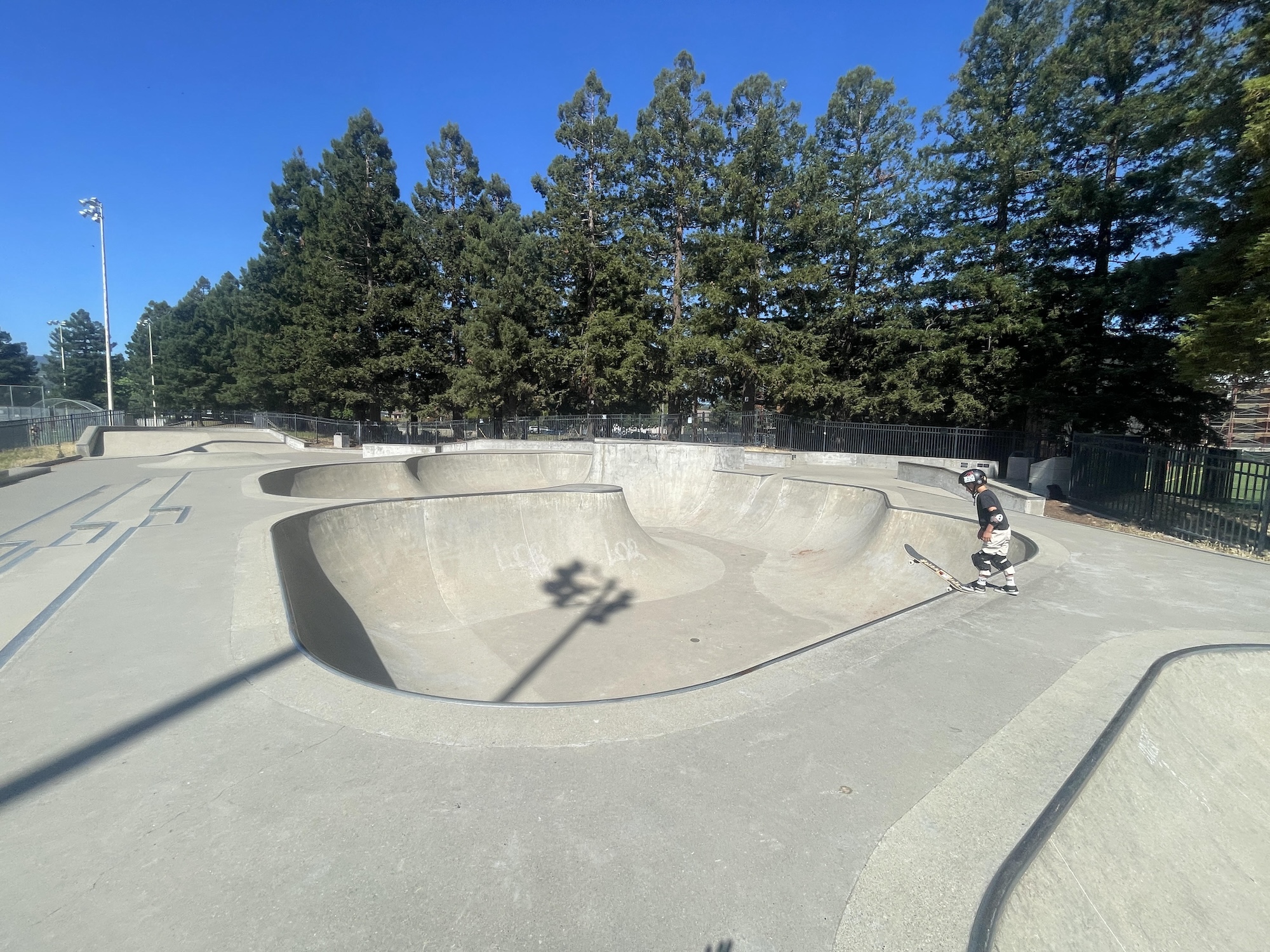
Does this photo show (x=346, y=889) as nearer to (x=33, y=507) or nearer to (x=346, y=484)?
(x=33, y=507)

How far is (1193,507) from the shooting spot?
10.5 metres

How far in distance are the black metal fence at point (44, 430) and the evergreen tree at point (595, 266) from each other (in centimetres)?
2153

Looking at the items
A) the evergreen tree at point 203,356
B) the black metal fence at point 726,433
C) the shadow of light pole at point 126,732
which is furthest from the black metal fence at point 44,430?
the shadow of light pole at point 126,732

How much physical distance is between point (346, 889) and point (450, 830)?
0.45 metres

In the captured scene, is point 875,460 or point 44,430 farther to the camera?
point 875,460

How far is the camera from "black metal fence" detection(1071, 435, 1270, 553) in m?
9.51

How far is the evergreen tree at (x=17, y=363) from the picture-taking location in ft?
262

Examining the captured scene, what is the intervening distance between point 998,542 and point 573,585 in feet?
25.5

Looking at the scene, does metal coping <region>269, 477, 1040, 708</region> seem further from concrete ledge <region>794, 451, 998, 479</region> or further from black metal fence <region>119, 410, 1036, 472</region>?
black metal fence <region>119, 410, 1036, 472</region>

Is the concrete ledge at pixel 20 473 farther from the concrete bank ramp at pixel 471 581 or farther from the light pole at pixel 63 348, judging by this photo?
the light pole at pixel 63 348

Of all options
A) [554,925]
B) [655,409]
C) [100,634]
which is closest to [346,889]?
[554,925]

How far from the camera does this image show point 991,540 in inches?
281

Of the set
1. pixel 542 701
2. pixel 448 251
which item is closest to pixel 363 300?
pixel 448 251

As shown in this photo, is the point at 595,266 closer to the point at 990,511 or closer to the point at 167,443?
the point at 167,443
